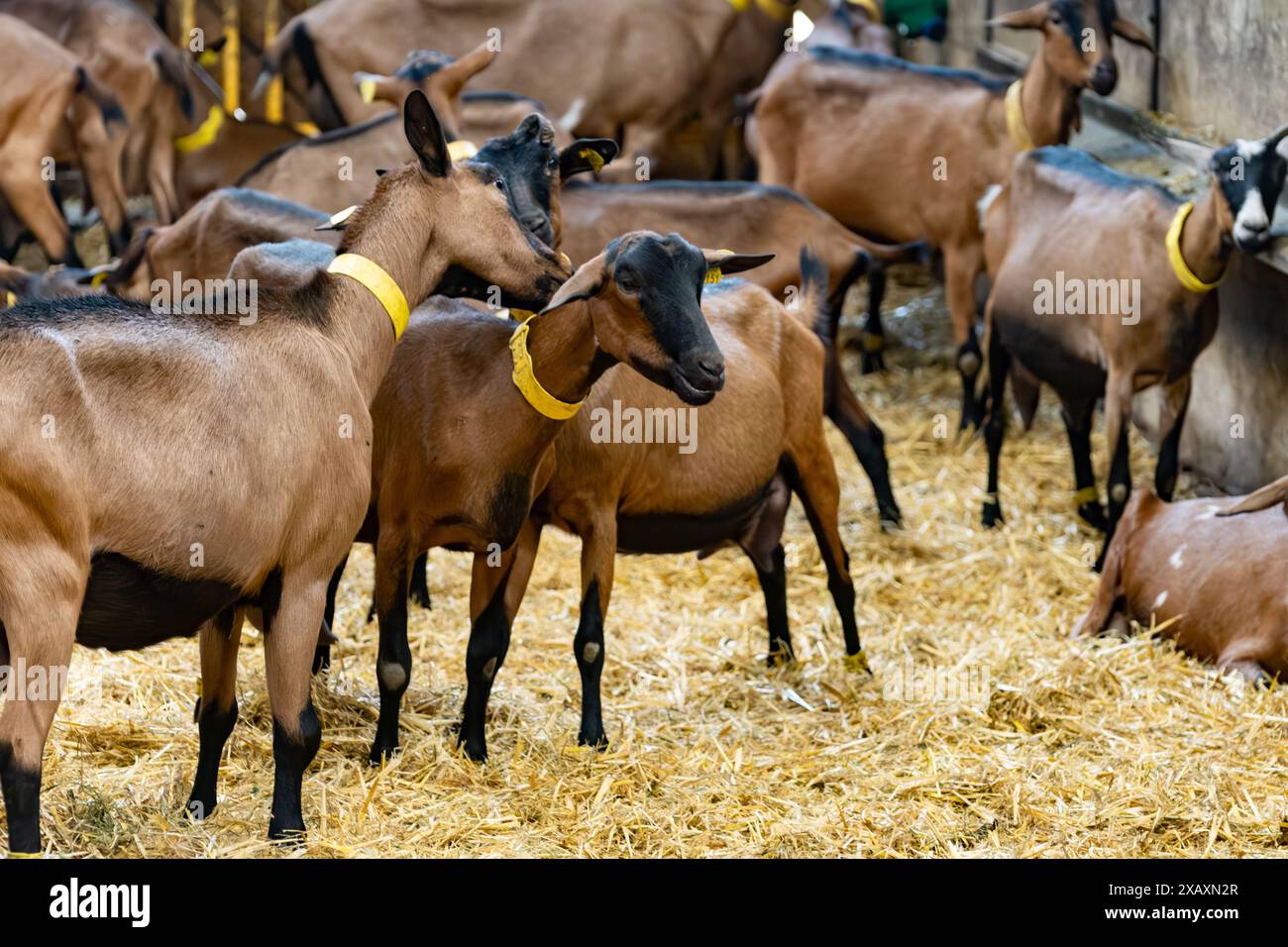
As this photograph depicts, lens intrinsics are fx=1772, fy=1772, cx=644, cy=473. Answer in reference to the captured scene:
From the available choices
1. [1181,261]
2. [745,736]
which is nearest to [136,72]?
[1181,261]

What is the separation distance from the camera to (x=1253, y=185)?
24.9ft

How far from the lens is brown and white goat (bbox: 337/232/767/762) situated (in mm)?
5246

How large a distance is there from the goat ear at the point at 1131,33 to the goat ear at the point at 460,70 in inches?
137

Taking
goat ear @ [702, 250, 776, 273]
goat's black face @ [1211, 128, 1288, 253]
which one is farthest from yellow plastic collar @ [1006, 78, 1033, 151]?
goat ear @ [702, 250, 776, 273]

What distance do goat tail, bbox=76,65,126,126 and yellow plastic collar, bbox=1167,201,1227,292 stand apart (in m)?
Answer: 6.26

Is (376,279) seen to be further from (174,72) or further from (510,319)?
(174,72)

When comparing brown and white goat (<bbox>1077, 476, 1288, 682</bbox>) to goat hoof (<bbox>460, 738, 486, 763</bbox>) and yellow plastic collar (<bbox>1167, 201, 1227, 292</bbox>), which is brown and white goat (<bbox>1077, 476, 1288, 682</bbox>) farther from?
goat hoof (<bbox>460, 738, 486, 763</bbox>)

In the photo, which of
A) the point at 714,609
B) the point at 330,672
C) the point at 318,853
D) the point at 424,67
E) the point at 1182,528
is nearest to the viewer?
the point at 318,853

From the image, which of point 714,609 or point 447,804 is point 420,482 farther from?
point 714,609

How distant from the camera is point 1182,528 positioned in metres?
7.39

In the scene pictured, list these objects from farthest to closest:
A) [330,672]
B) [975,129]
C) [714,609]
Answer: [975,129]
[714,609]
[330,672]

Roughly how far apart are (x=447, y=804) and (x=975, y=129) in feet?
21.0
